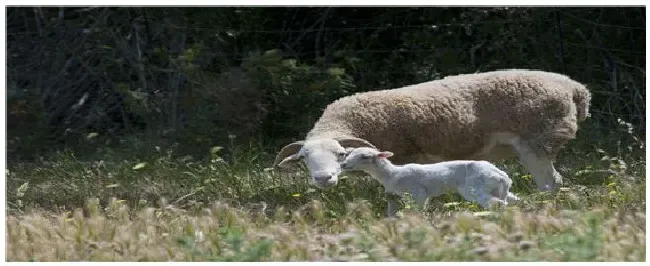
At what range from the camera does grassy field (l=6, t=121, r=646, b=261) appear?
6.42 meters

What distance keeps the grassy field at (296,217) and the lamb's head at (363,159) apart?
0.26m

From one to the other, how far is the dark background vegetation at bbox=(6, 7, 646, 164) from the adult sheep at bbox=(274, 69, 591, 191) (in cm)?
211

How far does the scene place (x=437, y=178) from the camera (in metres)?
8.51

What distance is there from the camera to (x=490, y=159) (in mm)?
10117

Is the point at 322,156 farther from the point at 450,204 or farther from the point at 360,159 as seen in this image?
the point at 450,204

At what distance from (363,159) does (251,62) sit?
12.8 ft

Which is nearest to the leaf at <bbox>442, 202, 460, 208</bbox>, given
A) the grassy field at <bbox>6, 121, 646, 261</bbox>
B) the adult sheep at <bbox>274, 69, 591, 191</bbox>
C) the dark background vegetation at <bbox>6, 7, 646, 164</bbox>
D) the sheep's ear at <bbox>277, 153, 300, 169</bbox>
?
the grassy field at <bbox>6, 121, 646, 261</bbox>

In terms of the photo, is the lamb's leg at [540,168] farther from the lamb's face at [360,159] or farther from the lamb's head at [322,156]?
the lamb's face at [360,159]

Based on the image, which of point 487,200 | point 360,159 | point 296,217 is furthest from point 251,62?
point 296,217

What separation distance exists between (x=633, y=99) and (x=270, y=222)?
18.2 ft

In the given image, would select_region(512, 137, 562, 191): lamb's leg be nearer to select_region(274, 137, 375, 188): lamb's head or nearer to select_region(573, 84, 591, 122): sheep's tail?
select_region(573, 84, 591, 122): sheep's tail

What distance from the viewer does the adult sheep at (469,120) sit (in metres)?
9.67
